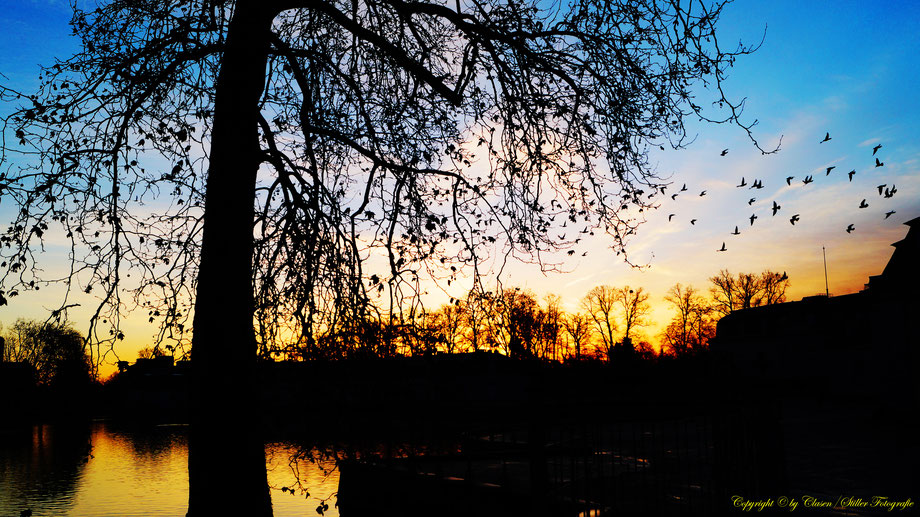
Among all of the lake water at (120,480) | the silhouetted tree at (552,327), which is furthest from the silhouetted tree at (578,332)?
the lake water at (120,480)

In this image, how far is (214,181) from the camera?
26.0 feet

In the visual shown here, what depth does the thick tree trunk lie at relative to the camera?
7.21m

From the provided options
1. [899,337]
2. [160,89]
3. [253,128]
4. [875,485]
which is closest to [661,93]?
[253,128]

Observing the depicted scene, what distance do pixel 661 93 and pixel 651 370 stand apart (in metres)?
3.95

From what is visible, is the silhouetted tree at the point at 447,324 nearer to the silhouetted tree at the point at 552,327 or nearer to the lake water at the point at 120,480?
the lake water at the point at 120,480

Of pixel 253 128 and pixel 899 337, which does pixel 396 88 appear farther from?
pixel 899 337

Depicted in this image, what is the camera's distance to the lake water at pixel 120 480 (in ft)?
64.1

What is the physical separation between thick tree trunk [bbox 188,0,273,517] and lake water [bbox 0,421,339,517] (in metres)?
1.32

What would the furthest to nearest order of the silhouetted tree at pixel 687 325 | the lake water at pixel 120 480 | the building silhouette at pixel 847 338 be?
the silhouetted tree at pixel 687 325 → the building silhouette at pixel 847 338 → the lake water at pixel 120 480

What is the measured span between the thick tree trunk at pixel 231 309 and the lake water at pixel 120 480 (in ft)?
4.32

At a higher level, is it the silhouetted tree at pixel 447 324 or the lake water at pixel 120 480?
the silhouetted tree at pixel 447 324

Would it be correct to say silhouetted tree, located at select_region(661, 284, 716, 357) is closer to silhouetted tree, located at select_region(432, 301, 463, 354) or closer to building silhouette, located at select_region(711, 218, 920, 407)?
building silhouette, located at select_region(711, 218, 920, 407)

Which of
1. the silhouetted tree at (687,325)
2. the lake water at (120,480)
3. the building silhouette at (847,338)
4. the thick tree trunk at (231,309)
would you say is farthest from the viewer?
the silhouetted tree at (687,325)

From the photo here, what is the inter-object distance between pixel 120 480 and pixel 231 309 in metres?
24.4
